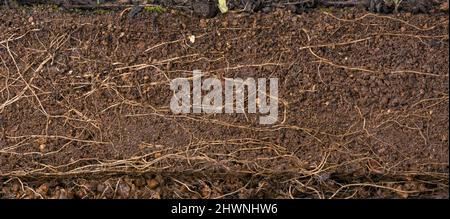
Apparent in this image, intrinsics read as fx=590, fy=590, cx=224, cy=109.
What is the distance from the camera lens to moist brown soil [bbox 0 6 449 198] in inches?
76.0

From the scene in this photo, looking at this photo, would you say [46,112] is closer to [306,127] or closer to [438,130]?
[306,127]

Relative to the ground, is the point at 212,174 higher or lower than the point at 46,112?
lower

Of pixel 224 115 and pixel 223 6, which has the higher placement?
pixel 223 6

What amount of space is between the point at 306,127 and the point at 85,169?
2.47 feet

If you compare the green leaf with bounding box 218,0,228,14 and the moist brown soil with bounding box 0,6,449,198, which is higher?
the green leaf with bounding box 218,0,228,14

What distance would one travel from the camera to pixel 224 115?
1.96m

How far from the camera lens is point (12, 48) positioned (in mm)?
1997

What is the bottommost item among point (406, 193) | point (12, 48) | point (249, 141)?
point (406, 193)

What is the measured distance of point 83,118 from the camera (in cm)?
199

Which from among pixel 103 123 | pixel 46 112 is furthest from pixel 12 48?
pixel 103 123

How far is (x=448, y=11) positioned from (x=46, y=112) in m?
1.39

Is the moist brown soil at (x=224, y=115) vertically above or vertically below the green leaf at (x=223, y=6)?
below

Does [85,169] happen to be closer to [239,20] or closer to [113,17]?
[113,17]

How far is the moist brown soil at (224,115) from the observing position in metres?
1.93
